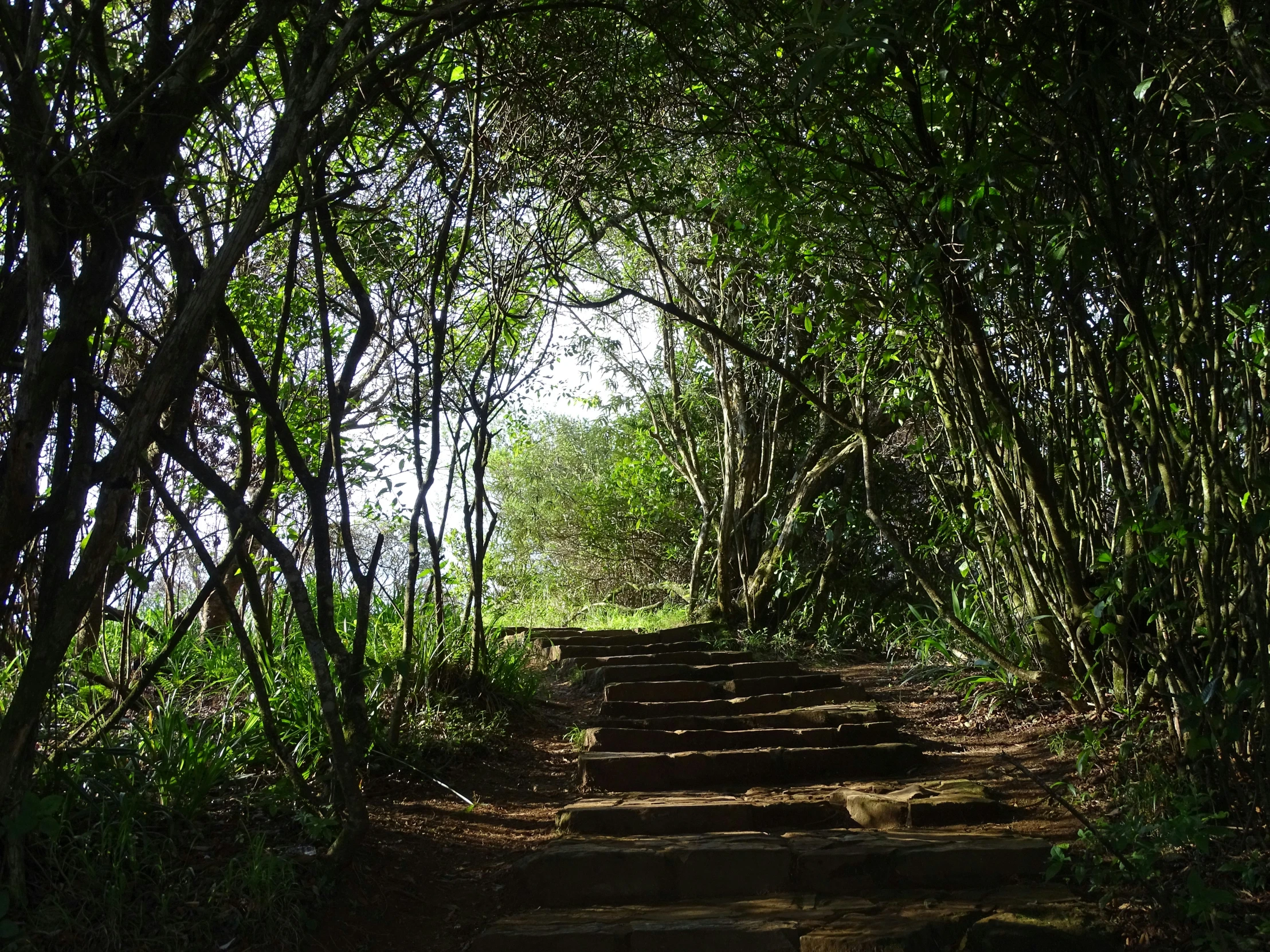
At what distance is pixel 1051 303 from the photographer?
4.27 meters

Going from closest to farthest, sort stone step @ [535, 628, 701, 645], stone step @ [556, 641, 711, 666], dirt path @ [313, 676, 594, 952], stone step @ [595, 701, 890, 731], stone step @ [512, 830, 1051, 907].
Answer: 1. dirt path @ [313, 676, 594, 952]
2. stone step @ [512, 830, 1051, 907]
3. stone step @ [595, 701, 890, 731]
4. stone step @ [556, 641, 711, 666]
5. stone step @ [535, 628, 701, 645]

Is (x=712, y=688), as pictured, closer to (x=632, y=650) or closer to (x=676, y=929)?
(x=632, y=650)

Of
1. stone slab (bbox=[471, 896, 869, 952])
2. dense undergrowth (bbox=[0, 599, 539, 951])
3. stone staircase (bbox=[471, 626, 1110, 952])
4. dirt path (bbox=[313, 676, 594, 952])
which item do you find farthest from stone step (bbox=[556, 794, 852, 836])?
dense undergrowth (bbox=[0, 599, 539, 951])

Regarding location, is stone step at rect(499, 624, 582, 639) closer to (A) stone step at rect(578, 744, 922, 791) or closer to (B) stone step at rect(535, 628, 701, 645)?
(B) stone step at rect(535, 628, 701, 645)

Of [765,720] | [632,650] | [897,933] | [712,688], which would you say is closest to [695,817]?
[897,933]

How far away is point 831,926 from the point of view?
284cm

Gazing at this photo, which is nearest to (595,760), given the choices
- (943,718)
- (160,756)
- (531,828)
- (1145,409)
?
(531,828)

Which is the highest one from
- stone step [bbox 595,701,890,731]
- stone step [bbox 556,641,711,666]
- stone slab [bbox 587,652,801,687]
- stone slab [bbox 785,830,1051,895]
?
stone step [bbox 556,641,711,666]

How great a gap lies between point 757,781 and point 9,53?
388cm

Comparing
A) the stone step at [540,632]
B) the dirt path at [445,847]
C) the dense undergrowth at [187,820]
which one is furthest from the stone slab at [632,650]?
the dense undergrowth at [187,820]

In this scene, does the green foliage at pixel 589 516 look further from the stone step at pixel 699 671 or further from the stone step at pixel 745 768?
the stone step at pixel 745 768

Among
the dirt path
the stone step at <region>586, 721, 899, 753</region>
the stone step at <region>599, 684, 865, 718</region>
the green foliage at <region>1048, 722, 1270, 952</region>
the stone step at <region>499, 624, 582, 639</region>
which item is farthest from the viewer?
the stone step at <region>499, 624, 582, 639</region>

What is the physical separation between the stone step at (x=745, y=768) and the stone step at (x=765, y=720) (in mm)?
505

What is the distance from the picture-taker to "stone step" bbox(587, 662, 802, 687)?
6348 millimetres
